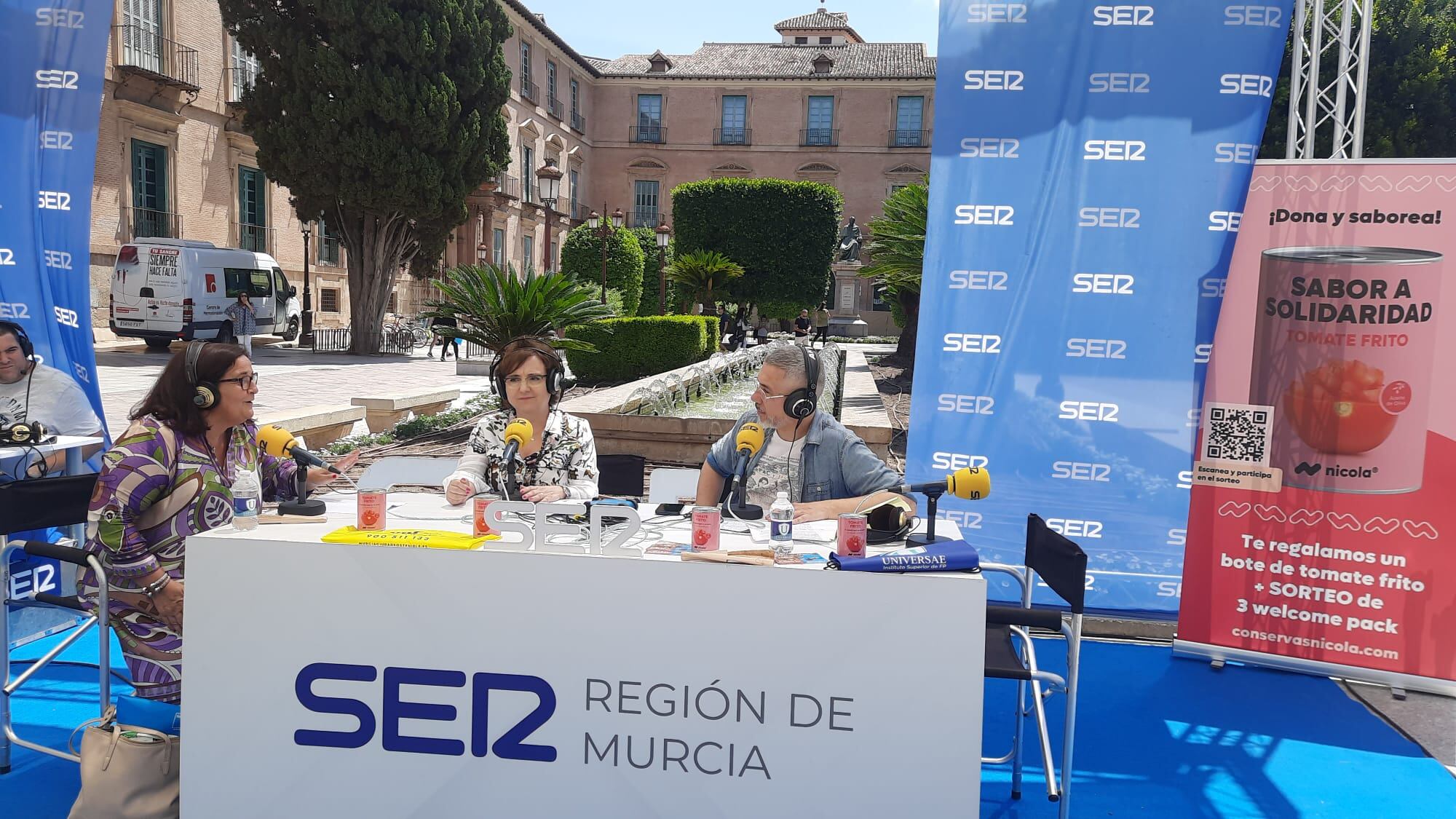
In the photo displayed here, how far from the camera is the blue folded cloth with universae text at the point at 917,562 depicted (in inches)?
90.6

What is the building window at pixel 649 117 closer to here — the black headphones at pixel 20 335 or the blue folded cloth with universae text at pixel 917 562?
the black headphones at pixel 20 335

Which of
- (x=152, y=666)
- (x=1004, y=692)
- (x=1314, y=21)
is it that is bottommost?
(x=1004, y=692)

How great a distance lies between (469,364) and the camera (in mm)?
16391

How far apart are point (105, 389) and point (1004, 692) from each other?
11889 millimetres

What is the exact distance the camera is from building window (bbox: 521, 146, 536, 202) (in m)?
37.1

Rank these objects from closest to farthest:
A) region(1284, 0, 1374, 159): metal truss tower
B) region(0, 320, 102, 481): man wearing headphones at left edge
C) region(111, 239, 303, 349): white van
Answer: region(0, 320, 102, 481): man wearing headphones at left edge
region(1284, 0, 1374, 159): metal truss tower
region(111, 239, 303, 349): white van

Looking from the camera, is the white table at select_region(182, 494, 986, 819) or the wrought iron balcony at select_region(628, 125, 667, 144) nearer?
the white table at select_region(182, 494, 986, 819)

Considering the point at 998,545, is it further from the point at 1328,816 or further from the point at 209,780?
the point at 209,780

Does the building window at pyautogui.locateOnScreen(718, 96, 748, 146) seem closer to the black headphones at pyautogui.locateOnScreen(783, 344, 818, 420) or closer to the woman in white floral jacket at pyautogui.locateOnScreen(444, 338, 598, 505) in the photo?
the woman in white floral jacket at pyautogui.locateOnScreen(444, 338, 598, 505)

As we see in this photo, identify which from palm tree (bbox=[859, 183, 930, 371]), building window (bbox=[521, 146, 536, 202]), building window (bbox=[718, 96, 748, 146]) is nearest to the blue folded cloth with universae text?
palm tree (bbox=[859, 183, 930, 371])

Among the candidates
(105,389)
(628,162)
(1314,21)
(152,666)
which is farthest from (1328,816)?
(628,162)

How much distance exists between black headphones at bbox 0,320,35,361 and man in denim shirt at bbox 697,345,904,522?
9.39 feet

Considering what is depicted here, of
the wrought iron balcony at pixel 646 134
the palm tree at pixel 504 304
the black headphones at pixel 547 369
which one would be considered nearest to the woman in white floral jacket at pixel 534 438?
the black headphones at pixel 547 369

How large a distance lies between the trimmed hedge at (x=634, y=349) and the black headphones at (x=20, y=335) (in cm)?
861
